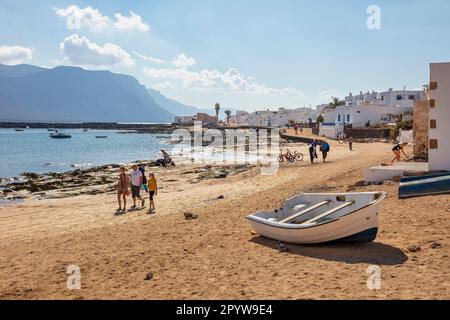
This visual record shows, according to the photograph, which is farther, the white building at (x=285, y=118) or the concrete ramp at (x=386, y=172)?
the white building at (x=285, y=118)

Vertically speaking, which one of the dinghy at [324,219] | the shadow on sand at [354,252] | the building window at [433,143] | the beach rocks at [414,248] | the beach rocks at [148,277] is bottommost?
the beach rocks at [148,277]

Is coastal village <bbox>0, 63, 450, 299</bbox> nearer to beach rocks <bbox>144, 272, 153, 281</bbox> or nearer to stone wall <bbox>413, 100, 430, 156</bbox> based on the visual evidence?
beach rocks <bbox>144, 272, 153, 281</bbox>

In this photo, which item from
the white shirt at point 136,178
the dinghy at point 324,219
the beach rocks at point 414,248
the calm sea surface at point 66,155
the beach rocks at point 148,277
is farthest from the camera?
the calm sea surface at point 66,155

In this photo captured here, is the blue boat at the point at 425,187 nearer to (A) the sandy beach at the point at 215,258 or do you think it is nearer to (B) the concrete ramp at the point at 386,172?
(A) the sandy beach at the point at 215,258

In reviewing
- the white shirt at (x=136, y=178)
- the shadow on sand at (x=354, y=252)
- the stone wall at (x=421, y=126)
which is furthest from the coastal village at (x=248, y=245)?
the stone wall at (x=421, y=126)

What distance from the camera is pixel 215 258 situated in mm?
8492

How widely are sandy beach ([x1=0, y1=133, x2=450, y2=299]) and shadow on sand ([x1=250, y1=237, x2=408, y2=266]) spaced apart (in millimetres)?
20

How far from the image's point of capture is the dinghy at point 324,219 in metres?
8.34

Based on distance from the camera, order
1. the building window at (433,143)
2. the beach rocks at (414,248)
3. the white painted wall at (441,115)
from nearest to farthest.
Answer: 1. the beach rocks at (414,248)
2. the white painted wall at (441,115)
3. the building window at (433,143)

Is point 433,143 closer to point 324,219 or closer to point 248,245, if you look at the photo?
point 324,219

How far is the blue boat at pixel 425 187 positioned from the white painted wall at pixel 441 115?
Answer: 5.99ft

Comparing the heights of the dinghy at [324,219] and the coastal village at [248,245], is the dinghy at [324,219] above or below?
above

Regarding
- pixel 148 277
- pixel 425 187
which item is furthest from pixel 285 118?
pixel 148 277
